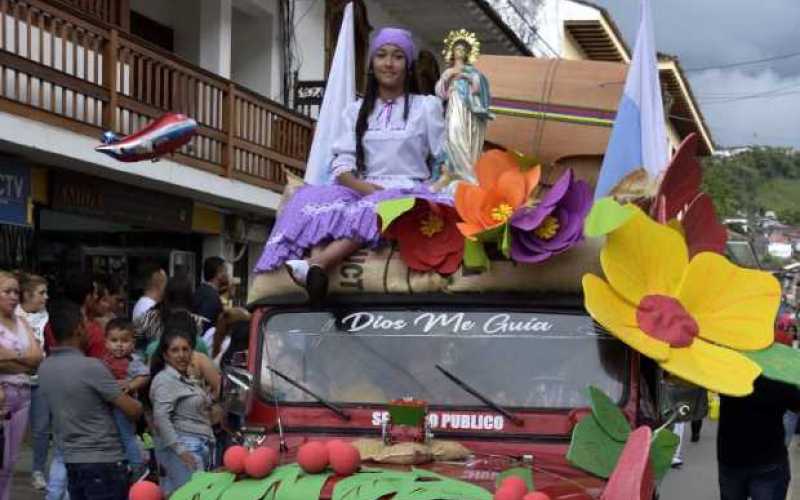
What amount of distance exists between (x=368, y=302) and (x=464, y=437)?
69cm

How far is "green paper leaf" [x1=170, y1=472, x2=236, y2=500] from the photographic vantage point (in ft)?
12.3

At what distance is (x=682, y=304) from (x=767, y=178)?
3864 inches

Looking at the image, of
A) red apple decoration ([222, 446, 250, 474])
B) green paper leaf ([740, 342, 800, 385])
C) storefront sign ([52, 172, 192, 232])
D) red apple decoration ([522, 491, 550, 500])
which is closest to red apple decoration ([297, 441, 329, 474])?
red apple decoration ([222, 446, 250, 474])

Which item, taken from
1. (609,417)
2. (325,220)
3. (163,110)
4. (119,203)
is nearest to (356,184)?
(325,220)

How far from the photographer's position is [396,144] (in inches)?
221

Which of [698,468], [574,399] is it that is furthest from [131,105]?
[574,399]

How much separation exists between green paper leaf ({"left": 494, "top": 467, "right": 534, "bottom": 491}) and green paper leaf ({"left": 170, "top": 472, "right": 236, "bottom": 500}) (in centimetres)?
86

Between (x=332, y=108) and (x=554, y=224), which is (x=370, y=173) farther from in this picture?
(x=554, y=224)

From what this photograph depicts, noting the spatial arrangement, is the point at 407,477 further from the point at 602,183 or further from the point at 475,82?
the point at 475,82

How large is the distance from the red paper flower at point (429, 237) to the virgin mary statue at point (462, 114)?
529mm

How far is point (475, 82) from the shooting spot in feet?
19.2

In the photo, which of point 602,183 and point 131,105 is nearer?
point 602,183

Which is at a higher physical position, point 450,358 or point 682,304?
point 682,304

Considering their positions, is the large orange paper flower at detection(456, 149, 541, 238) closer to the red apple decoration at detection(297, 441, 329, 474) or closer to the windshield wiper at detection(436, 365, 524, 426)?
the windshield wiper at detection(436, 365, 524, 426)
